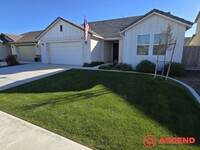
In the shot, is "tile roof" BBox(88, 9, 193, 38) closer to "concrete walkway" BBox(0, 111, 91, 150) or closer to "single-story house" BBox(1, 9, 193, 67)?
"single-story house" BBox(1, 9, 193, 67)

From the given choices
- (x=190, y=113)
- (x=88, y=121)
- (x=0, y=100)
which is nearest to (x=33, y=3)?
(x=0, y=100)

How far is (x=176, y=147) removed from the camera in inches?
92.8

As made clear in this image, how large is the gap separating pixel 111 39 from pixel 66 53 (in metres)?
5.53

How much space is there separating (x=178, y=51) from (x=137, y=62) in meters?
3.06

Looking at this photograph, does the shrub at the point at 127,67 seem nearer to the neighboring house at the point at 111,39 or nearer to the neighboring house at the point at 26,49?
the neighboring house at the point at 111,39

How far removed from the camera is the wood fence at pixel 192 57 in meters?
10.1

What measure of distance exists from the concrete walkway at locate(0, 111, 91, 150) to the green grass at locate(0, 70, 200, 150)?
0.55 ft

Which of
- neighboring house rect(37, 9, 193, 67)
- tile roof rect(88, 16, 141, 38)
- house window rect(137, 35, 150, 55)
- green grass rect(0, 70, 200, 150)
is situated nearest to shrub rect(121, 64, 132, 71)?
neighboring house rect(37, 9, 193, 67)

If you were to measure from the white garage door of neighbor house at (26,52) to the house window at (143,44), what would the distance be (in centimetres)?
1694

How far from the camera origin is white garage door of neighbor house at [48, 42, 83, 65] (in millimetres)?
13596

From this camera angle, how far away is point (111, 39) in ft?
45.1

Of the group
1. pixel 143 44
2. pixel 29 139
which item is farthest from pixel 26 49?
pixel 29 139

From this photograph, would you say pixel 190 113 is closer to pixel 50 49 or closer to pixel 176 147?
pixel 176 147

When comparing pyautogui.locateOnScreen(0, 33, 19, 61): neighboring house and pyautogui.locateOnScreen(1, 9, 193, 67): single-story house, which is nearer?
pyautogui.locateOnScreen(1, 9, 193, 67): single-story house
